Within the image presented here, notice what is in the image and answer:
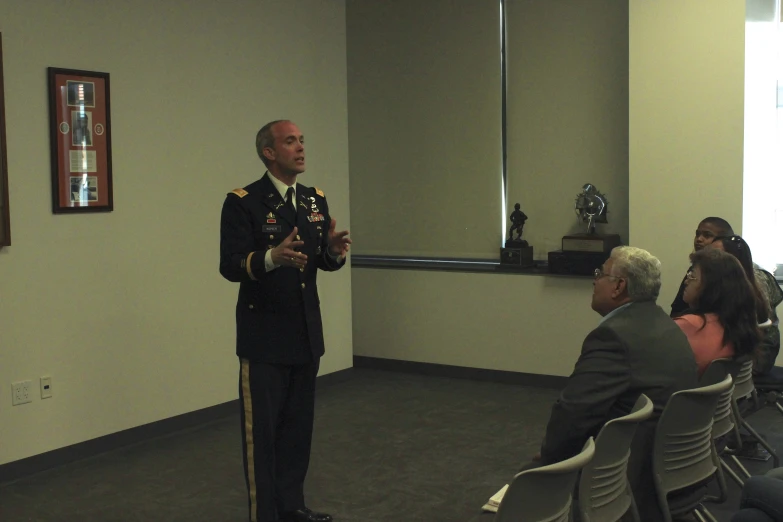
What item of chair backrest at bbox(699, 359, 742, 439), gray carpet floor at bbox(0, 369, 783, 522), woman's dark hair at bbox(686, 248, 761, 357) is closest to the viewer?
chair backrest at bbox(699, 359, 742, 439)

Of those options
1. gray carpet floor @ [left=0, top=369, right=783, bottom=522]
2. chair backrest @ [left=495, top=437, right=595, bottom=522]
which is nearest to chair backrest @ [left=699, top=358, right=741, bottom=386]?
gray carpet floor @ [left=0, top=369, right=783, bottom=522]

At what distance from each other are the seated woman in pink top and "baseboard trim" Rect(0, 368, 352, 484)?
10.3 feet

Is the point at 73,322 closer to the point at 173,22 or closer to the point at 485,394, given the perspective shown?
the point at 173,22

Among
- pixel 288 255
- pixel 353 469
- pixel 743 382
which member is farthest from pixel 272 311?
pixel 743 382

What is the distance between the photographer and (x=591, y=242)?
233 inches

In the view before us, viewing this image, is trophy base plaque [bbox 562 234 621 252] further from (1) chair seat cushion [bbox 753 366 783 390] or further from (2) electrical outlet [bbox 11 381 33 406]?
(2) electrical outlet [bbox 11 381 33 406]

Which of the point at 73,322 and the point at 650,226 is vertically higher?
the point at 650,226

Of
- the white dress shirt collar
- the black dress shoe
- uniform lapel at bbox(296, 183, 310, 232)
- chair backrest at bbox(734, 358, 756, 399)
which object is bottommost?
the black dress shoe

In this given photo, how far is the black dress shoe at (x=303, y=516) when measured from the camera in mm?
3633

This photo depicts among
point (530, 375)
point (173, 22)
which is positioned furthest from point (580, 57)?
point (173, 22)

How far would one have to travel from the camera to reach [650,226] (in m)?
5.60

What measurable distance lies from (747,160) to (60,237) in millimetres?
4315

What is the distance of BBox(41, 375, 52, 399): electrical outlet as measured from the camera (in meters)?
4.47

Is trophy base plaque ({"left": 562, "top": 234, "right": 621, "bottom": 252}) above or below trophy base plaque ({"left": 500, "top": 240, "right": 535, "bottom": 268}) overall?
above
